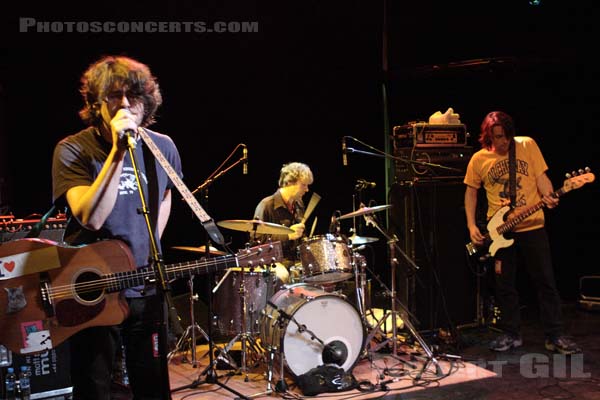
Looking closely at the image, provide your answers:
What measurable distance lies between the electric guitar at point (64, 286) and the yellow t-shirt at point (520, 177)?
3.59 m

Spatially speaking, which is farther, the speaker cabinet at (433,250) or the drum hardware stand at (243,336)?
the speaker cabinet at (433,250)

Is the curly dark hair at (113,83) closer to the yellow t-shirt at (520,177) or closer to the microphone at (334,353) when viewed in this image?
the microphone at (334,353)

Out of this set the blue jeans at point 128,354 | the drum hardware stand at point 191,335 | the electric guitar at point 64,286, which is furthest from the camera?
the drum hardware stand at point 191,335

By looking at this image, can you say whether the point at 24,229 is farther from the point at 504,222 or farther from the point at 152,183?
the point at 504,222

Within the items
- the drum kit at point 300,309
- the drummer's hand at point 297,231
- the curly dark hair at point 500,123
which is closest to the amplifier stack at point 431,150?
the curly dark hair at point 500,123

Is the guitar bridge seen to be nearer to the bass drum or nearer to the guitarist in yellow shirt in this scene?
the bass drum

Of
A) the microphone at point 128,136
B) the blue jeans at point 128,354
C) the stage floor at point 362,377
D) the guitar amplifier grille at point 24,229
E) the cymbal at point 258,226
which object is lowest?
the stage floor at point 362,377

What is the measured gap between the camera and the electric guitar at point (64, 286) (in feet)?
8.32

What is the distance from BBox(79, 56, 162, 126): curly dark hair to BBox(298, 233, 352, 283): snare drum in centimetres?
275

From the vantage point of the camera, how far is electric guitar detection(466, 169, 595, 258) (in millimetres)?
5566

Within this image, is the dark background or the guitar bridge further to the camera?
the dark background

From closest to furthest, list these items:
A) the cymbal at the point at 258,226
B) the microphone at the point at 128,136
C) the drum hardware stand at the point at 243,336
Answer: the microphone at the point at 128,136, the cymbal at the point at 258,226, the drum hardware stand at the point at 243,336

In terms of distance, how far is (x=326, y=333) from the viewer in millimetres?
4957

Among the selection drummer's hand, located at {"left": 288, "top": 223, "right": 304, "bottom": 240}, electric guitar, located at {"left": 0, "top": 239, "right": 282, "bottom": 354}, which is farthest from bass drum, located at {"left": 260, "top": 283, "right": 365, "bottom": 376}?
electric guitar, located at {"left": 0, "top": 239, "right": 282, "bottom": 354}
